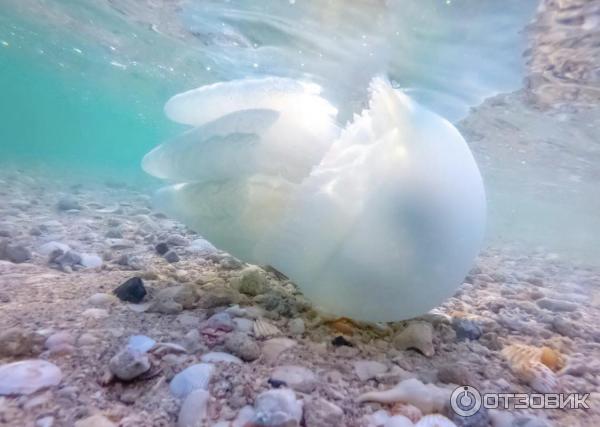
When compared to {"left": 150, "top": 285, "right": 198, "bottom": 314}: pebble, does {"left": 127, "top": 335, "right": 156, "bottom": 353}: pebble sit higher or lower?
lower

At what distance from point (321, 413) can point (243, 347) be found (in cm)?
63

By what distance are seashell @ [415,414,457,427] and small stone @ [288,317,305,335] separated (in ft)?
3.24

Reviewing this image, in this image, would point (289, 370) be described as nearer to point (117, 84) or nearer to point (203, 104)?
point (203, 104)

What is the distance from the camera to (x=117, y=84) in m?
27.7

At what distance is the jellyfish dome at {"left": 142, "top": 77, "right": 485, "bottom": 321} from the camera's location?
2365 mm

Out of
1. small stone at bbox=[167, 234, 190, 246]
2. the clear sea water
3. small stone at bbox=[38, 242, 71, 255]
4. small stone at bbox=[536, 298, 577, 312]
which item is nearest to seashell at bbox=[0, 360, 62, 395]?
small stone at bbox=[38, 242, 71, 255]

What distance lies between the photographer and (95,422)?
5.29 ft

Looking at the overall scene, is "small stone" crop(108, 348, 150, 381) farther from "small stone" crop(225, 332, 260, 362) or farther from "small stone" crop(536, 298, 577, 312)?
"small stone" crop(536, 298, 577, 312)

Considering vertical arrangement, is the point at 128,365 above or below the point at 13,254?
below

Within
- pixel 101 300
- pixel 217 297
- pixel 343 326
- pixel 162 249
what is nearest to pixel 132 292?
pixel 101 300

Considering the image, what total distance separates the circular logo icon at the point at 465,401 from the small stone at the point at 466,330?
2.49 feet

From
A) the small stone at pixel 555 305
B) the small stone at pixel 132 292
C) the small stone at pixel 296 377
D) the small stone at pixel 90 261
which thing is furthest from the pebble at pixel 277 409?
the small stone at pixel 555 305

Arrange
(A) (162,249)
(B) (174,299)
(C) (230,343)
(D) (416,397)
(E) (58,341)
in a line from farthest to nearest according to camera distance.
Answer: (A) (162,249) → (B) (174,299) → (C) (230,343) → (E) (58,341) → (D) (416,397)

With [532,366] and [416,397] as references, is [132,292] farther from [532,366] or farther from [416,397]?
[532,366]
